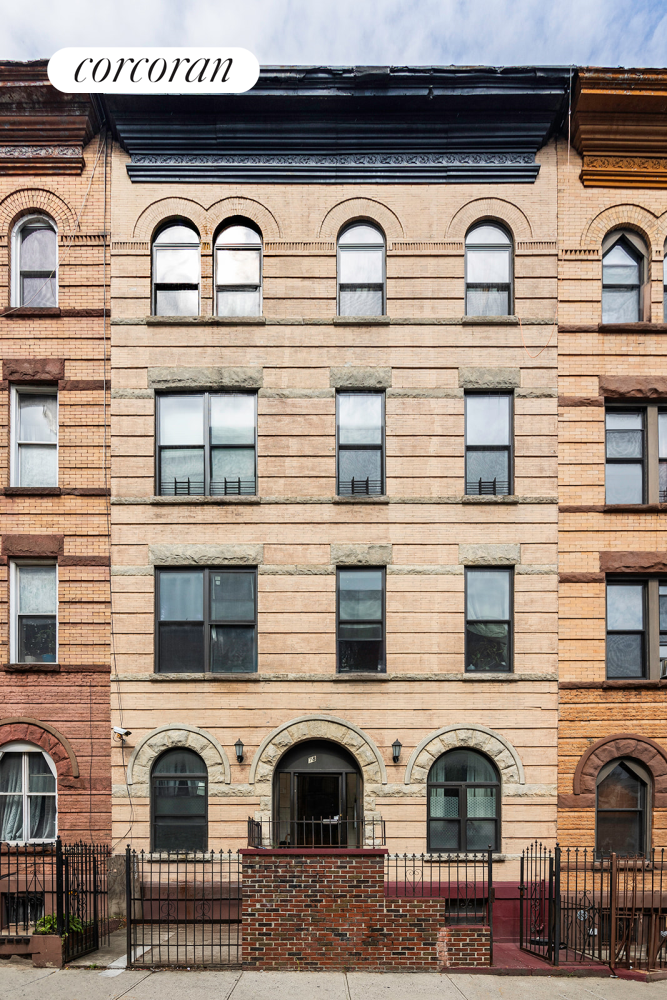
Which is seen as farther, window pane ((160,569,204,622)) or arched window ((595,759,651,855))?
window pane ((160,569,204,622))

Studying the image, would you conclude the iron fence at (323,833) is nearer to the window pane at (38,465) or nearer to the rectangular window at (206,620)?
the rectangular window at (206,620)

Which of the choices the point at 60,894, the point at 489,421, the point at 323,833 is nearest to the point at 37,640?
the point at 60,894

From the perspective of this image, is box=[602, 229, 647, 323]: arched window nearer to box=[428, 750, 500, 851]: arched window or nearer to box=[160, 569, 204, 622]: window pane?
box=[428, 750, 500, 851]: arched window

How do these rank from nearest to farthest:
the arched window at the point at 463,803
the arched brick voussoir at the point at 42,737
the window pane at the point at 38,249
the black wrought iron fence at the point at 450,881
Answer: the black wrought iron fence at the point at 450,881 < the arched window at the point at 463,803 < the arched brick voussoir at the point at 42,737 < the window pane at the point at 38,249

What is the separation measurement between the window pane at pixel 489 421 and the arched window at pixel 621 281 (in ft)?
8.51

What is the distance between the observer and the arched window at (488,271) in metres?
13.2

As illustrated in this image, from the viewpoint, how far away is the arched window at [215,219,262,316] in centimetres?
1313

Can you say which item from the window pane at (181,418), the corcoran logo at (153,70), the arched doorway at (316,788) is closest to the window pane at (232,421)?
the window pane at (181,418)

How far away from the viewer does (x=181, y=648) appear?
12.6 meters

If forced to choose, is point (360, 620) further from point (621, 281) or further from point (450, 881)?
point (621, 281)

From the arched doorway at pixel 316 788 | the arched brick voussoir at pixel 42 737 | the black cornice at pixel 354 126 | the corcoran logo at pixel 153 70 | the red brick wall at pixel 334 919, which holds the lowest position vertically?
the red brick wall at pixel 334 919

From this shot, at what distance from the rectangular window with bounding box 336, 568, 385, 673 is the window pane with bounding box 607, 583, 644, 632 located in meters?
4.20

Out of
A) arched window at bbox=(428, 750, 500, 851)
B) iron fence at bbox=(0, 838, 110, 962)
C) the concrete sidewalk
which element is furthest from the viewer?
arched window at bbox=(428, 750, 500, 851)

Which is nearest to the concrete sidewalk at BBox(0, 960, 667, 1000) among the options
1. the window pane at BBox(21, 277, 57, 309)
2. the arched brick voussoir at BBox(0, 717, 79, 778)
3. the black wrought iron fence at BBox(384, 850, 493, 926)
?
the black wrought iron fence at BBox(384, 850, 493, 926)
